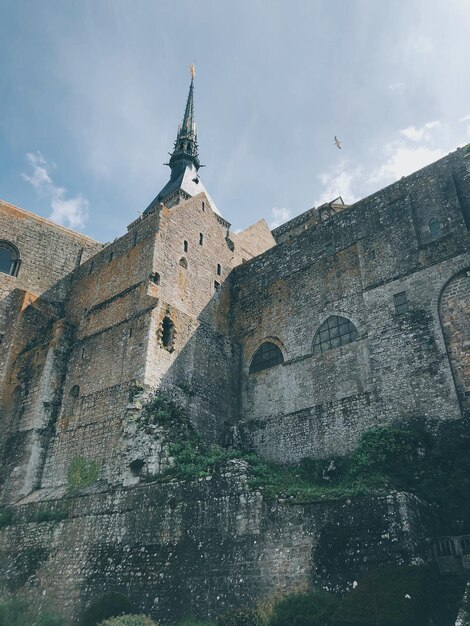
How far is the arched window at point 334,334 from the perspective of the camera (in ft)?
53.3

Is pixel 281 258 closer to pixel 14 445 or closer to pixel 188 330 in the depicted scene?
pixel 188 330

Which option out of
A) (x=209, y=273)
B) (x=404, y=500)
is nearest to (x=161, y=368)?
(x=209, y=273)

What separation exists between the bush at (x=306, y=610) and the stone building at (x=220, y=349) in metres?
0.69

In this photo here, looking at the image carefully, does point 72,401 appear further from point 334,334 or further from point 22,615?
point 334,334

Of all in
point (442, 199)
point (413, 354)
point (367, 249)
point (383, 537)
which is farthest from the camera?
point (367, 249)

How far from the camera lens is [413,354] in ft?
46.5

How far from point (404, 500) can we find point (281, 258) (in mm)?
11630

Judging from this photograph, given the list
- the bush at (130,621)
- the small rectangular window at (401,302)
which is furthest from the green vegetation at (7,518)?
the small rectangular window at (401,302)

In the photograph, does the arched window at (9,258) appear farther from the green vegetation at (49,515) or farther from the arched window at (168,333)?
the green vegetation at (49,515)

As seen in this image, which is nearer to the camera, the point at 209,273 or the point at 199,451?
the point at 199,451

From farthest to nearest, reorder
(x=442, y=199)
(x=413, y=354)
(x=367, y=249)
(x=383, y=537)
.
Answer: (x=367, y=249), (x=442, y=199), (x=413, y=354), (x=383, y=537)

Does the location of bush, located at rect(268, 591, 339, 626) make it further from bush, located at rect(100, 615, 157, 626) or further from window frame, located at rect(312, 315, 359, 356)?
window frame, located at rect(312, 315, 359, 356)

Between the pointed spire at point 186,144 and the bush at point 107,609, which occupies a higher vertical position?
the pointed spire at point 186,144

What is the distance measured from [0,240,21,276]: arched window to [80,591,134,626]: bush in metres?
13.5
